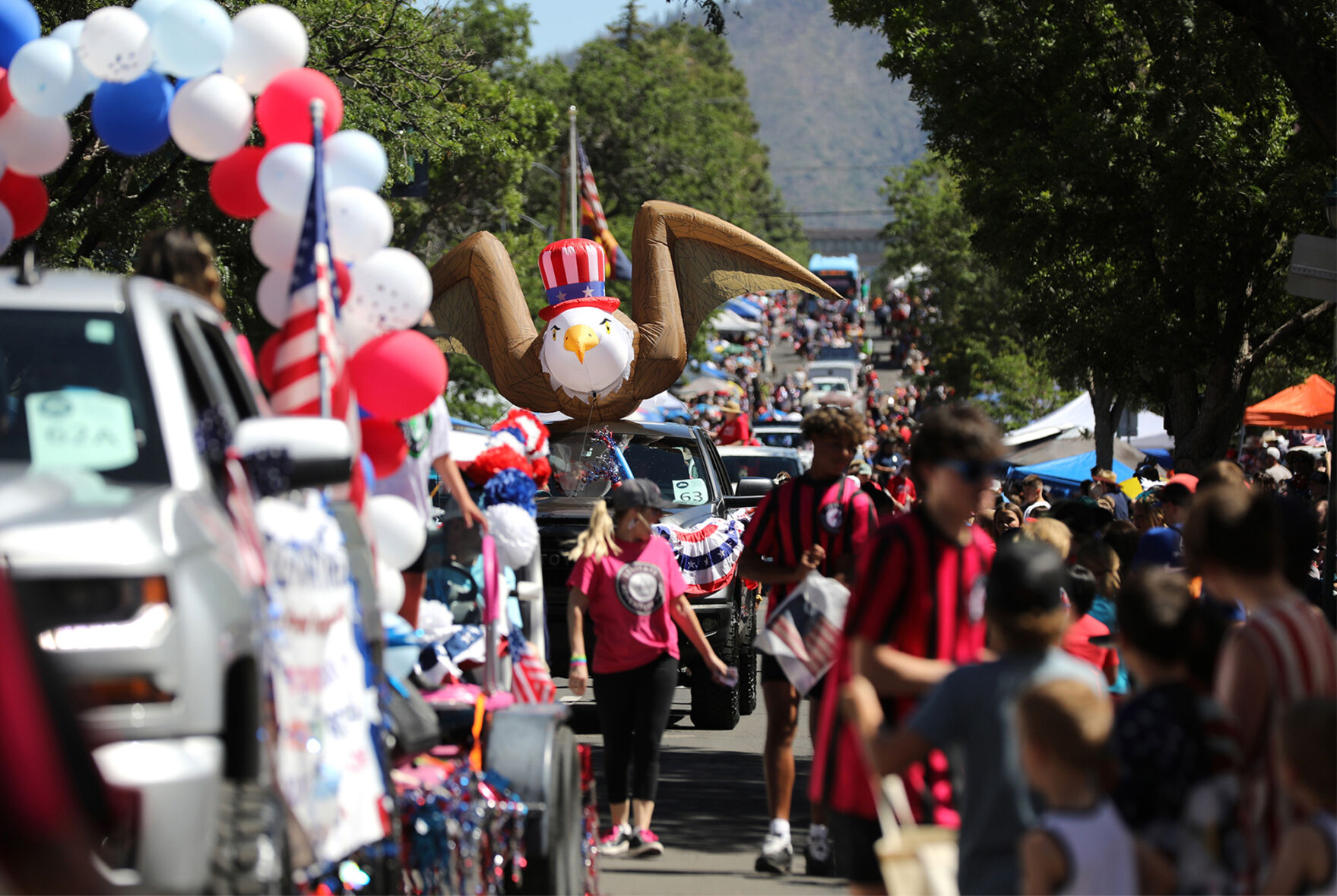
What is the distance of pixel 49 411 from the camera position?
415 centimetres

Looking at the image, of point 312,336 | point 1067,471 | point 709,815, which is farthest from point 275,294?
point 1067,471

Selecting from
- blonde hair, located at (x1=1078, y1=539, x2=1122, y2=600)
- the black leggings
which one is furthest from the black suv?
blonde hair, located at (x1=1078, y1=539, x2=1122, y2=600)

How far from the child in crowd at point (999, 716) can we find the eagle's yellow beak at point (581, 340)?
7420 mm

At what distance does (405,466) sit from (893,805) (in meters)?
2.86

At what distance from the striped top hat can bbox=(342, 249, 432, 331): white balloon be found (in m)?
5.51

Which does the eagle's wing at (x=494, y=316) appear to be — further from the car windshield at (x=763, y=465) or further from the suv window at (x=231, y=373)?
the car windshield at (x=763, y=465)

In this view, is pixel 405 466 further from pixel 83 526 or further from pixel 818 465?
pixel 83 526

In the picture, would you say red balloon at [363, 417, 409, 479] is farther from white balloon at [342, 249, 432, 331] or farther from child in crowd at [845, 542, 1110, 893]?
child in crowd at [845, 542, 1110, 893]

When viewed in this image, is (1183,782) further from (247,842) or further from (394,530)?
(394,530)

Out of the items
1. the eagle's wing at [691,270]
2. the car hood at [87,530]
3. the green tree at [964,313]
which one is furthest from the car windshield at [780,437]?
the car hood at [87,530]

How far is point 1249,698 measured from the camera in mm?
3670

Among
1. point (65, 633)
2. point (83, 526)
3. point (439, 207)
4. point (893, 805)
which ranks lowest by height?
point (893, 805)

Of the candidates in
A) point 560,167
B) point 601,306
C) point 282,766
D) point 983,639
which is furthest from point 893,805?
point 560,167

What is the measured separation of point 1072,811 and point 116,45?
15.9 feet
